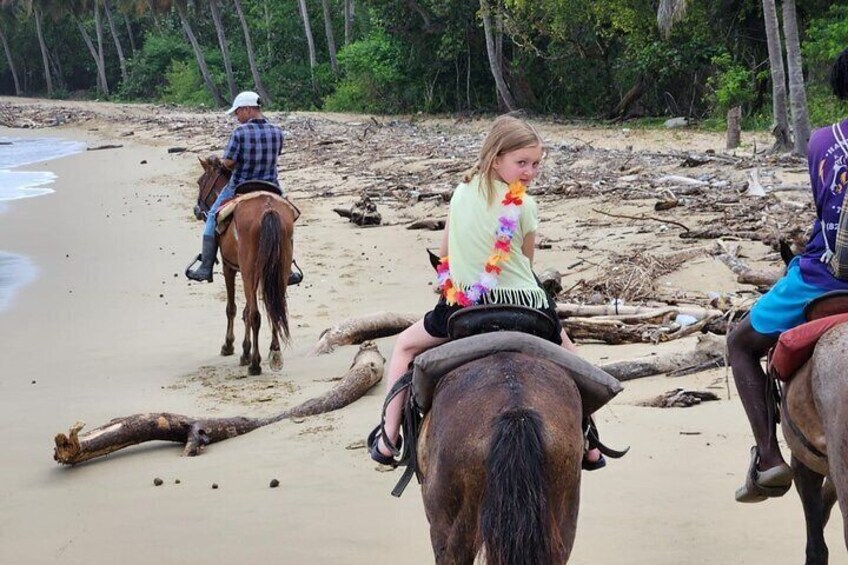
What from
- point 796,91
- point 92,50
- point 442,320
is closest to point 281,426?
point 442,320

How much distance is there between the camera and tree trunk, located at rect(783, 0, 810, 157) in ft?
66.0

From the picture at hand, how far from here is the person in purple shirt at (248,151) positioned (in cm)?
1093

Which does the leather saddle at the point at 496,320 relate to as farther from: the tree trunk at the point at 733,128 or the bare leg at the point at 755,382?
the tree trunk at the point at 733,128

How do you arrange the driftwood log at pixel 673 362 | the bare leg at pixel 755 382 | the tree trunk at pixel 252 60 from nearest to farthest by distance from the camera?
the bare leg at pixel 755 382 < the driftwood log at pixel 673 362 < the tree trunk at pixel 252 60

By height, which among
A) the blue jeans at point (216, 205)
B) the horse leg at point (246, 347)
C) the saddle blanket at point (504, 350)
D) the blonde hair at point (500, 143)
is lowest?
the horse leg at point (246, 347)

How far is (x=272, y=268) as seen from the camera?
1034cm

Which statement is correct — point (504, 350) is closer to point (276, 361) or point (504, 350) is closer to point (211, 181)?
point (276, 361)

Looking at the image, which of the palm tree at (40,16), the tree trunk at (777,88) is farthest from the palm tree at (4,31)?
the tree trunk at (777,88)

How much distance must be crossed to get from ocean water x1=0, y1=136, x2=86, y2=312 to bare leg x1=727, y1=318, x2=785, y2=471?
1108 cm

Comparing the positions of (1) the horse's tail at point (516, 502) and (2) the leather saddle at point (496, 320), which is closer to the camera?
(1) the horse's tail at point (516, 502)

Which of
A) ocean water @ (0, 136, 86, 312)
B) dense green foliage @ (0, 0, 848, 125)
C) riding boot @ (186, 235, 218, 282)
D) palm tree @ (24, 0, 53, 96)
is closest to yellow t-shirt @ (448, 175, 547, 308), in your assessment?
riding boot @ (186, 235, 218, 282)

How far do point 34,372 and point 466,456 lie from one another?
7924 millimetres

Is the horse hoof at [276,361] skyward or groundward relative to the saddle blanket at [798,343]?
groundward

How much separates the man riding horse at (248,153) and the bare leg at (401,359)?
6294mm
